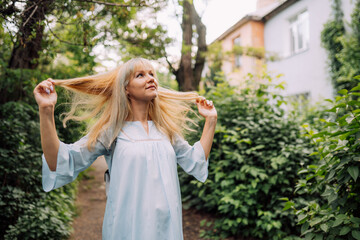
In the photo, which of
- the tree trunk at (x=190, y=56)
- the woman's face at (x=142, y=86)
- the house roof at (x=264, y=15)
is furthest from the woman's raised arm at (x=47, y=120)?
the house roof at (x=264, y=15)

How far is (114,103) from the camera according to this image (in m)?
1.99

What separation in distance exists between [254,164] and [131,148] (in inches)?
94.4

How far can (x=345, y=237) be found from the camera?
7.25 ft

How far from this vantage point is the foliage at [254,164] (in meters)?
3.51

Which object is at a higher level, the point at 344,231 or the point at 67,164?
the point at 67,164

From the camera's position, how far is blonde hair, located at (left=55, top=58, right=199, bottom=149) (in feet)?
6.42

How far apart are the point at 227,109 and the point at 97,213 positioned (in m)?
3.13

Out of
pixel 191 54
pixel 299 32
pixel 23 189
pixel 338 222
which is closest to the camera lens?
pixel 338 222

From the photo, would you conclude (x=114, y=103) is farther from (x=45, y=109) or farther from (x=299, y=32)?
(x=299, y=32)

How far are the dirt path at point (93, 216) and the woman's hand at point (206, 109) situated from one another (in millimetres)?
2670

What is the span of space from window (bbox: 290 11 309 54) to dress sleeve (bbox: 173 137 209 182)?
33.2 feet

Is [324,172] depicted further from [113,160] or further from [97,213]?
[97,213]

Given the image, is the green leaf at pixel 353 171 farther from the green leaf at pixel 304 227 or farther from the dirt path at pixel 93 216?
the dirt path at pixel 93 216

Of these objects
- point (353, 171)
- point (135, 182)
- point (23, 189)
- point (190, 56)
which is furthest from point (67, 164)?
point (190, 56)
